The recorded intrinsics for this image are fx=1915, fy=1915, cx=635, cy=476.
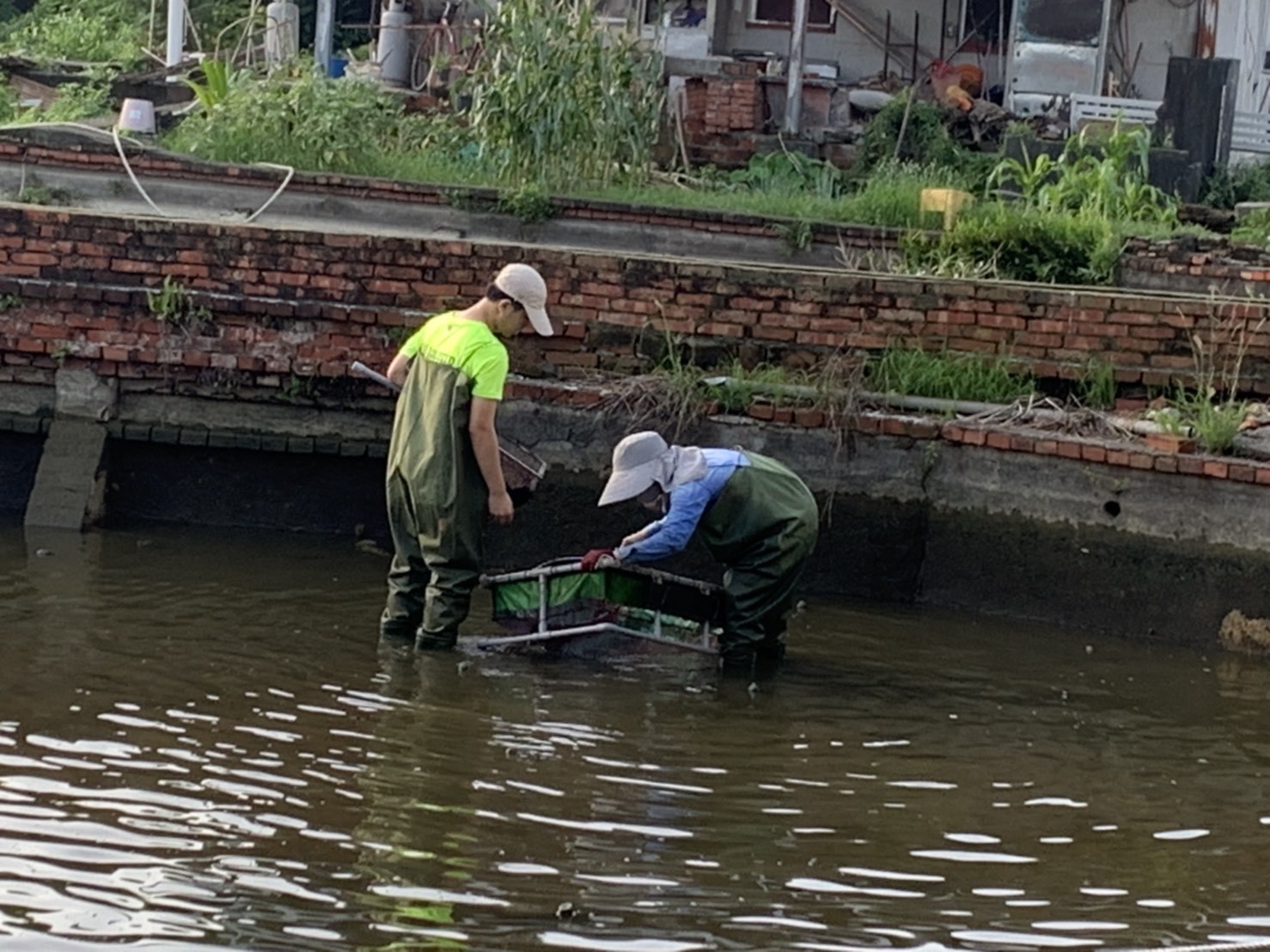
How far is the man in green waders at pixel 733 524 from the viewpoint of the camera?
25.3 feet

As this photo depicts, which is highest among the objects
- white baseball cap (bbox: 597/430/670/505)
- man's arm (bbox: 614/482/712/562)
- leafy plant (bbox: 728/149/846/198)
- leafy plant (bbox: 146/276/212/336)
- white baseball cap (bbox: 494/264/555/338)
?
leafy plant (bbox: 728/149/846/198)

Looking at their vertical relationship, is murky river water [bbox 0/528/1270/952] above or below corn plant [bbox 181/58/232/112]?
below

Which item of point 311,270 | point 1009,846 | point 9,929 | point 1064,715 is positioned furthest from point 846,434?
point 9,929

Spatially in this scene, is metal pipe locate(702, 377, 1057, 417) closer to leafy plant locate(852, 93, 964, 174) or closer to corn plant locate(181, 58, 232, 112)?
corn plant locate(181, 58, 232, 112)

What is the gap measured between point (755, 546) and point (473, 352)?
1.44 metres

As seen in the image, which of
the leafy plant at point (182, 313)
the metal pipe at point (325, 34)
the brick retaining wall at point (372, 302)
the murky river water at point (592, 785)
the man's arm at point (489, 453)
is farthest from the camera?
the metal pipe at point (325, 34)

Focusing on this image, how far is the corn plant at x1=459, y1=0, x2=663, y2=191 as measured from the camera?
13.6 meters

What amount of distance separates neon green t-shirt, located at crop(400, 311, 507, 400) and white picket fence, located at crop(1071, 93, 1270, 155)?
966 centimetres

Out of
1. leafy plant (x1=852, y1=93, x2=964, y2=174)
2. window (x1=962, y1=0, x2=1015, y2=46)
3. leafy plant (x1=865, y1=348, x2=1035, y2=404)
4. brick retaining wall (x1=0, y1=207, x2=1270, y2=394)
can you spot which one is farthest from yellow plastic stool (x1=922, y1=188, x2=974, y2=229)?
window (x1=962, y1=0, x2=1015, y2=46)

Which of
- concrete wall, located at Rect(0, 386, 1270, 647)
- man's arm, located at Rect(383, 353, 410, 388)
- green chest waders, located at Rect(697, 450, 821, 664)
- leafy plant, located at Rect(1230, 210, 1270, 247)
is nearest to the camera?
green chest waders, located at Rect(697, 450, 821, 664)

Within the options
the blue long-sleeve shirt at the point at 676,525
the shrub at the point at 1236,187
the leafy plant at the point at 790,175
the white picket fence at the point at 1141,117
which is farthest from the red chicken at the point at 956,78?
the blue long-sleeve shirt at the point at 676,525

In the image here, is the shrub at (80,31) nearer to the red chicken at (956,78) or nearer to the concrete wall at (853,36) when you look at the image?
the concrete wall at (853,36)

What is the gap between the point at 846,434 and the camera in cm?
941

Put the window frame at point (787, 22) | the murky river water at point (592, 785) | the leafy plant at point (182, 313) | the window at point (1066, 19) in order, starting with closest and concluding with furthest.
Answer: the murky river water at point (592, 785), the leafy plant at point (182, 313), the window at point (1066, 19), the window frame at point (787, 22)
